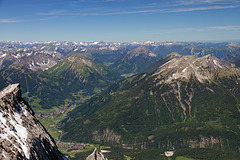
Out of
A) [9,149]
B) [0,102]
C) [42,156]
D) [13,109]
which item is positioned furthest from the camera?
[13,109]

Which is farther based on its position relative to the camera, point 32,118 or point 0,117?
point 32,118

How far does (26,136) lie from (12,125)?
4.95 metres

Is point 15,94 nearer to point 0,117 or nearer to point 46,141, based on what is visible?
point 0,117

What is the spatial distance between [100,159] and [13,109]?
4024 cm

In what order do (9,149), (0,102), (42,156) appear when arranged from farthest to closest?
1. (0,102)
2. (42,156)
3. (9,149)

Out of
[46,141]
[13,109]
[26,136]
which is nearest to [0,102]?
[13,109]

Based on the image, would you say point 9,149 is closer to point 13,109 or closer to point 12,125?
point 12,125

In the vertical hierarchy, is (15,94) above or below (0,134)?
above

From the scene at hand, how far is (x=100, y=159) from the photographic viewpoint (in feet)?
267

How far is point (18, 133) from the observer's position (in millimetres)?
52406

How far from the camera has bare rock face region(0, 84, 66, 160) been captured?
143 feet

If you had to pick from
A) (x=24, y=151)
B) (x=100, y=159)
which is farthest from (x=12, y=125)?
(x=100, y=159)

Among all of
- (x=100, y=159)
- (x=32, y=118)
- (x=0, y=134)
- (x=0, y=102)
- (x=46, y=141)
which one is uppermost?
(x=0, y=102)

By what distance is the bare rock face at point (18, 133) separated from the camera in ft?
143
